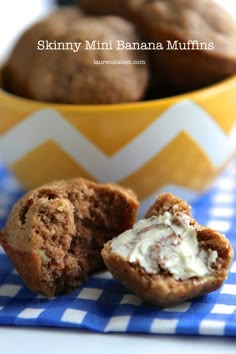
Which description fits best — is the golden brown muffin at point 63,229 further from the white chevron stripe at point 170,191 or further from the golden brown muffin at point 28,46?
the golden brown muffin at point 28,46

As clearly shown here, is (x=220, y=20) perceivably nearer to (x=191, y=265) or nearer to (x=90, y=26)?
(x=90, y=26)

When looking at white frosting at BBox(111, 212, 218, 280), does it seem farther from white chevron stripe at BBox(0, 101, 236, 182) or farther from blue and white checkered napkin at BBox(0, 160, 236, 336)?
white chevron stripe at BBox(0, 101, 236, 182)

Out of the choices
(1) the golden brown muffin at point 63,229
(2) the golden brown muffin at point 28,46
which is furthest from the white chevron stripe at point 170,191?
(2) the golden brown muffin at point 28,46

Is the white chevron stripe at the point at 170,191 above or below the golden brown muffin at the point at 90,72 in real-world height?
below

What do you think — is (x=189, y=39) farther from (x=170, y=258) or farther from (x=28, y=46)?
(x=170, y=258)

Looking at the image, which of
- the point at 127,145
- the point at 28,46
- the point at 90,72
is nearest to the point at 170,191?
the point at 127,145

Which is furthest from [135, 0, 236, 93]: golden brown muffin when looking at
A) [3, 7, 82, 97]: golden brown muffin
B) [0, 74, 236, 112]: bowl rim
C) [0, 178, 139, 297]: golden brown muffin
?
[0, 178, 139, 297]: golden brown muffin
